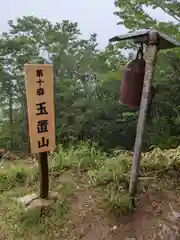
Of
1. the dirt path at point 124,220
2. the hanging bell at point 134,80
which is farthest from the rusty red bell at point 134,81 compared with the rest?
the dirt path at point 124,220

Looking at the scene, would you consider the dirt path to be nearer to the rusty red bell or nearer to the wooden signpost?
the wooden signpost

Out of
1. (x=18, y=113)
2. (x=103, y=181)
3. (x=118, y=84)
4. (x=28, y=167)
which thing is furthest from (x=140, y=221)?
(x=18, y=113)

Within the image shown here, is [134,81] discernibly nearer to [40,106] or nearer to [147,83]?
[147,83]

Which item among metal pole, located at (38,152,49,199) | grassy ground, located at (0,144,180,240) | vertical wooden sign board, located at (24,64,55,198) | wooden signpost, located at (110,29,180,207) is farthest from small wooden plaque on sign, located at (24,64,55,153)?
wooden signpost, located at (110,29,180,207)

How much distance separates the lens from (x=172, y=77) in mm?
8633

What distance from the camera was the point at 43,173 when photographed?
326cm

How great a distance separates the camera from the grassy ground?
3.02 meters

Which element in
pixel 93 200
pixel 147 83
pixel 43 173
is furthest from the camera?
pixel 93 200

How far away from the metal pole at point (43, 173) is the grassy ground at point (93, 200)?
0.16 metres

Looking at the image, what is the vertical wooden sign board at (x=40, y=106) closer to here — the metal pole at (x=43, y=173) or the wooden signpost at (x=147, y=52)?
the metal pole at (x=43, y=173)

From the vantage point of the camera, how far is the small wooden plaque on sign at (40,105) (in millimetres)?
2934

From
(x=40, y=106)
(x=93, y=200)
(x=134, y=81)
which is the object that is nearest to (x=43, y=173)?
(x=93, y=200)

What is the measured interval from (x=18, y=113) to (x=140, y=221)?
775 cm

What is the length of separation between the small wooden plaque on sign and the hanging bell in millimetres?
688
